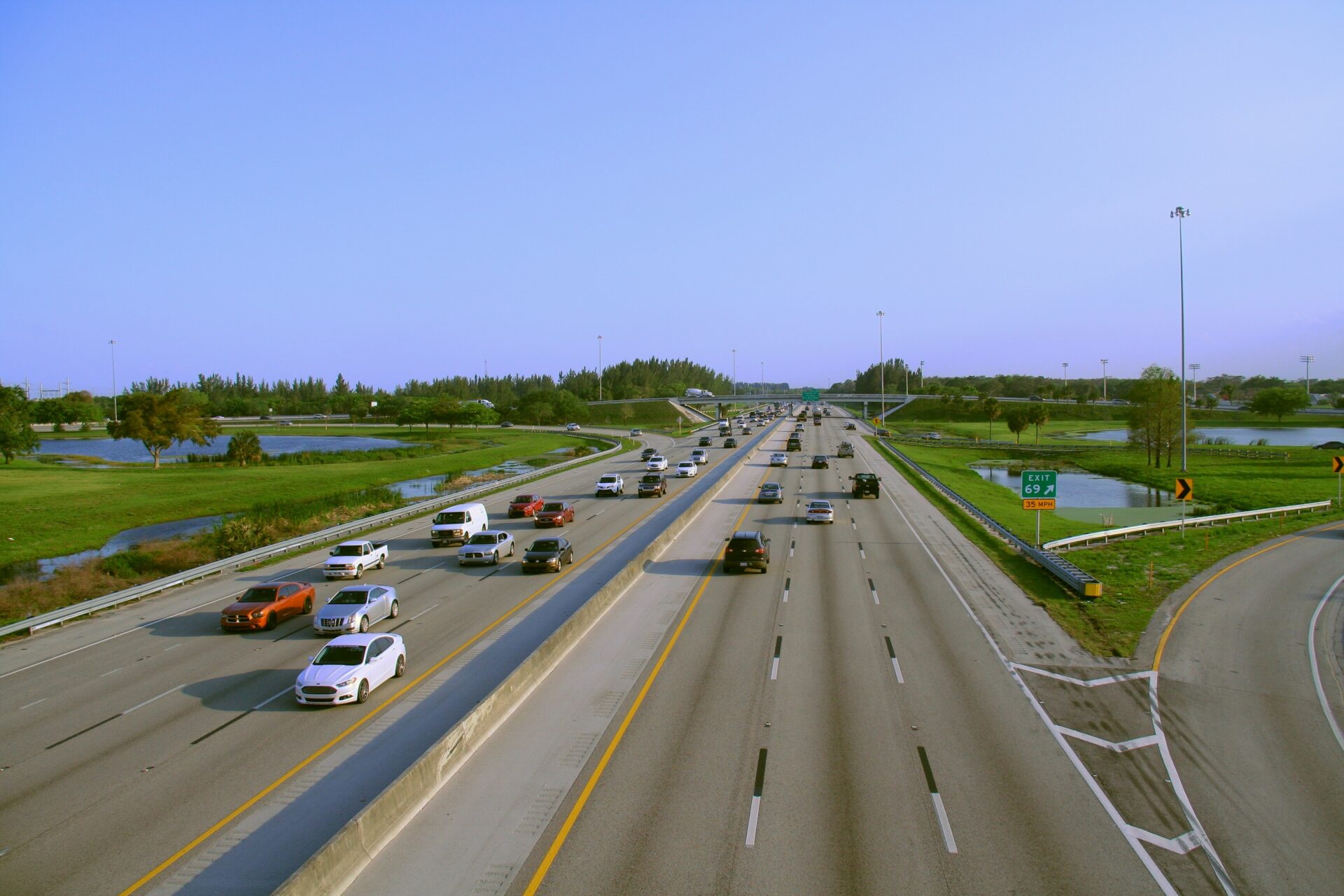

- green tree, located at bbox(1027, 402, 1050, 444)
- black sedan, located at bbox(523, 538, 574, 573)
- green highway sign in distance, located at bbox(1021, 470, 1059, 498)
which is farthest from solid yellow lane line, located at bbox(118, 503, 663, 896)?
green tree, located at bbox(1027, 402, 1050, 444)

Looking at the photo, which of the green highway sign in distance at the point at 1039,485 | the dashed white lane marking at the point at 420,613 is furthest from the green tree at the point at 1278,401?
the dashed white lane marking at the point at 420,613

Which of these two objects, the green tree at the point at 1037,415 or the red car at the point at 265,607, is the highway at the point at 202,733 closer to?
the red car at the point at 265,607

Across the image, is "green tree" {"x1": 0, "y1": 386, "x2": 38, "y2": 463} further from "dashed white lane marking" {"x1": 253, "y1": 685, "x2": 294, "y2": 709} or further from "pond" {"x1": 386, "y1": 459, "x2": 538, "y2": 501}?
"dashed white lane marking" {"x1": 253, "y1": 685, "x2": 294, "y2": 709}

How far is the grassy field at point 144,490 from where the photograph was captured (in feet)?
158

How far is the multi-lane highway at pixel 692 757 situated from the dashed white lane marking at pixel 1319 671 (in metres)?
0.23

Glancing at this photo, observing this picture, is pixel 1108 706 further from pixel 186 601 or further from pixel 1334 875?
pixel 186 601

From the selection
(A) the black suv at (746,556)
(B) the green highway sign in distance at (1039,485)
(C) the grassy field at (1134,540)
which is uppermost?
(B) the green highway sign in distance at (1039,485)

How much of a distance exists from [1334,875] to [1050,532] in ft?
105

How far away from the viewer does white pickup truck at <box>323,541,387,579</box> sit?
3100 cm

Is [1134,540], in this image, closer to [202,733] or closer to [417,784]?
[417,784]

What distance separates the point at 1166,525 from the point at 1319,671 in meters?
21.8

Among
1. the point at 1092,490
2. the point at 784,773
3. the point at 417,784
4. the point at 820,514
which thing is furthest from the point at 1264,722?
the point at 1092,490

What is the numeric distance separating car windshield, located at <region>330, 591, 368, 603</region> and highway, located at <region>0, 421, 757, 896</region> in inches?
51.6

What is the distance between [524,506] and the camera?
4659 centimetres
